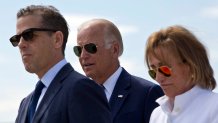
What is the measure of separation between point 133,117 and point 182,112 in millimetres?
1929

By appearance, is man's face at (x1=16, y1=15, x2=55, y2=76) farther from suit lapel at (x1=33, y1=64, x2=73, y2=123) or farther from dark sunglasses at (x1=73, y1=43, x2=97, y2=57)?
dark sunglasses at (x1=73, y1=43, x2=97, y2=57)

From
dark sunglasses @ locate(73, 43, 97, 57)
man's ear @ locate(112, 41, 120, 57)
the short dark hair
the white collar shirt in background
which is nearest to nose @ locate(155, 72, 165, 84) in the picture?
the short dark hair

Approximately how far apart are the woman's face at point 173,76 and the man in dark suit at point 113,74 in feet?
6.22

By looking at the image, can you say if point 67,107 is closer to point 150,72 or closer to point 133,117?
point 150,72

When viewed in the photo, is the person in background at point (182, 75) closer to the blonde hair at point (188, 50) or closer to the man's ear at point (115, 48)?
the blonde hair at point (188, 50)

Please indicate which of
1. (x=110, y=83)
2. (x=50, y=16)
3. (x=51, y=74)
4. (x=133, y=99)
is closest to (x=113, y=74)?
(x=110, y=83)

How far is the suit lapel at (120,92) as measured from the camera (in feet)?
27.0

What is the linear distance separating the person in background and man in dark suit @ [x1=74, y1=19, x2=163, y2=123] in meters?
1.82

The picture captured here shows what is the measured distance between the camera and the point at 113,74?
8.80 metres

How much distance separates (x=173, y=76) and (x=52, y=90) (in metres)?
1.29

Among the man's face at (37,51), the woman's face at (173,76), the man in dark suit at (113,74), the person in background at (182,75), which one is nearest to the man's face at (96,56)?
the man in dark suit at (113,74)

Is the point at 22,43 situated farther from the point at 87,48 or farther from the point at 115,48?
the point at 115,48

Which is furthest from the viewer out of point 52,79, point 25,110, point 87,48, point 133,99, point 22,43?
point 87,48

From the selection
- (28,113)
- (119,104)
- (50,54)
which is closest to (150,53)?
(50,54)
